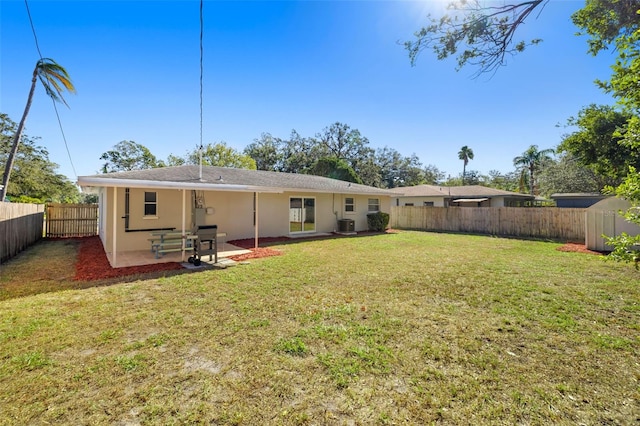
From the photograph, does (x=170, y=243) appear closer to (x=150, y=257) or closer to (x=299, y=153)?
(x=150, y=257)

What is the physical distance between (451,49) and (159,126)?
21.2 meters

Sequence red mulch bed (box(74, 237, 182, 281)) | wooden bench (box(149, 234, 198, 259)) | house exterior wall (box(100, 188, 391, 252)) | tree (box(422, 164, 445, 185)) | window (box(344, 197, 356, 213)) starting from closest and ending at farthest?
red mulch bed (box(74, 237, 182, 281)) → wooden bench (box(149, 234, 198, 259)) → house exterior wall (box(100, 188, 391, 252)) → window (box(344, 197, 356, 213)) → tree (box(422, 164, 445, 185))

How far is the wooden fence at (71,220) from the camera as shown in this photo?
42.8 feet

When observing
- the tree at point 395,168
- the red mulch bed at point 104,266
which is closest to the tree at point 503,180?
the tree at point 395,168

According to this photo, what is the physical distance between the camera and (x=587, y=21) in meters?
5.27

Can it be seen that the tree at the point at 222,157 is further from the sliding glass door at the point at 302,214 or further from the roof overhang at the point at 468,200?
the roof overhang at the point at 468,200

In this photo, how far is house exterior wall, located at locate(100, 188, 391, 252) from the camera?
9.49 meters

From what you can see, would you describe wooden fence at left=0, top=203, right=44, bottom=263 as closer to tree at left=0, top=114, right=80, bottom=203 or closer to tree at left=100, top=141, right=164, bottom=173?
tree at left=0, top=114, right=80, bottom=203

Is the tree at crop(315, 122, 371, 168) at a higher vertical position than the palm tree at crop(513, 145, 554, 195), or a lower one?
higher

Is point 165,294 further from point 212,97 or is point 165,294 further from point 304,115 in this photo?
point 304,115

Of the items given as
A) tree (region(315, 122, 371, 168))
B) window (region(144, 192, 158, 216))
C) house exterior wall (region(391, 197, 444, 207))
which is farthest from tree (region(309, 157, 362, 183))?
window (region(144, 192, 158, 216))

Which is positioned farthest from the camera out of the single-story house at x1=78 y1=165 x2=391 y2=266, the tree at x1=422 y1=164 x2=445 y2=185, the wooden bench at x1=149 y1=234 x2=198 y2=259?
the tree at x1=422 y1=164 x2=445 y2=185

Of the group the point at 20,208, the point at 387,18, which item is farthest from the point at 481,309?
the point at 20,208

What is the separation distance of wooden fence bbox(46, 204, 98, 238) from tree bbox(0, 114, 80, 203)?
10987 mm
